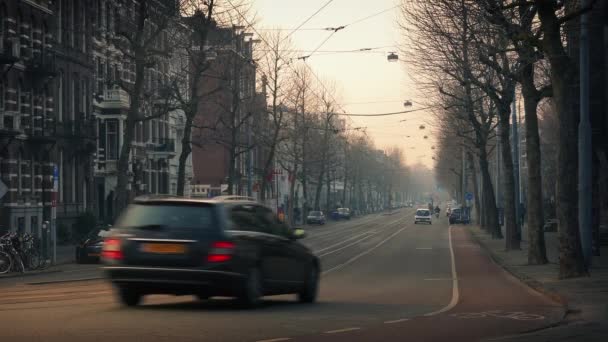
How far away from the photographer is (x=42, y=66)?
49.1 metres

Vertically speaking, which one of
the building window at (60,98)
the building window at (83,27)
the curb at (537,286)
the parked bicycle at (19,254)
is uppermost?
the building window at (83,27)

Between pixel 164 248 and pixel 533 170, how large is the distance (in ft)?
58.5

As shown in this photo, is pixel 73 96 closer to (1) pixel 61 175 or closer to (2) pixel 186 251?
(1) pixel 61 175

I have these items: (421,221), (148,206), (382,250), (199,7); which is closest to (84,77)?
(199,7)

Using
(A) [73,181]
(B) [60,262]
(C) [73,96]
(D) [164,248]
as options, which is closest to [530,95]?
(D) [164,248]

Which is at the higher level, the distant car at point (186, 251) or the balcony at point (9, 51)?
the balcony at point (9, 51)

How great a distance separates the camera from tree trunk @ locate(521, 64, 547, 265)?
95.5 ft

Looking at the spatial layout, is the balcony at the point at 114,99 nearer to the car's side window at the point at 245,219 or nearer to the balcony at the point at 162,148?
the balcony at the point at 162,148

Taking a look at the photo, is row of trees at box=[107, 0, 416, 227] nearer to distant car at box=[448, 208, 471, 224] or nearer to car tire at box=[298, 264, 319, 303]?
distant car at box=[448, 208, 471, 224]

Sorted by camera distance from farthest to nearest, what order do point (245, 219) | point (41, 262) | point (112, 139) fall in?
point (112, 139) < point (41, 262) < point (245, 219)

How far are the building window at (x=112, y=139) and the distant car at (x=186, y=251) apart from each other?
47112 mm

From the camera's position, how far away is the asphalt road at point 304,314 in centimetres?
1233

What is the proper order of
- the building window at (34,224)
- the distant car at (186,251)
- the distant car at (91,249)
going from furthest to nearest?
the building window at (34,224) → the distant car at (91,249) → the distant car at (186,251)

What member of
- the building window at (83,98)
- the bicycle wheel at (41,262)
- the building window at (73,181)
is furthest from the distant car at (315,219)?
the bicycle wheel at (41,262)
